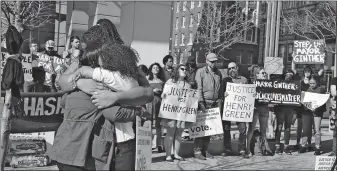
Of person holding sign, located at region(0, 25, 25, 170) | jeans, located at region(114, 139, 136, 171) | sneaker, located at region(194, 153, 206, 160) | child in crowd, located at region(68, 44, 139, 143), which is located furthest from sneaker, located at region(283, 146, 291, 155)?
child in crowd, located at region(68, 44, 139, 143)

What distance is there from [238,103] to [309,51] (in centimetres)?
430

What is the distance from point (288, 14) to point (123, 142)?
16.1 meters

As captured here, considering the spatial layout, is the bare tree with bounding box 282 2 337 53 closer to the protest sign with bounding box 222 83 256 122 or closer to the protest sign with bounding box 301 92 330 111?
the protest sign with bounding box 301 92 330 111

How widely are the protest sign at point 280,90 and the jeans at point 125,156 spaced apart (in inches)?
246

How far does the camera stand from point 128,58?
2918mm

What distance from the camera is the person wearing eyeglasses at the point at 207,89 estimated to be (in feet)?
26.0

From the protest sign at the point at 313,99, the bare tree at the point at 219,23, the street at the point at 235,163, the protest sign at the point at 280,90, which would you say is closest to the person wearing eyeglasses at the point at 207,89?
the street at the point at 235,163

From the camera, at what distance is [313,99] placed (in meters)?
9.15

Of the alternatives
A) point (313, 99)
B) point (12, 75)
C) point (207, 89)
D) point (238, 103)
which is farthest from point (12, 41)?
point (313, 99)

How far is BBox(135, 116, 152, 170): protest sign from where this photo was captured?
3133mm

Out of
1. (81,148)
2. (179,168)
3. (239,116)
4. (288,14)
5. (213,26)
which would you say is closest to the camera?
(81,148)

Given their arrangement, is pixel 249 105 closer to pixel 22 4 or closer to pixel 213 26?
pixel 213 26

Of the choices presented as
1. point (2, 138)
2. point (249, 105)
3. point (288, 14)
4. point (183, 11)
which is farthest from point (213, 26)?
point (2, 138)

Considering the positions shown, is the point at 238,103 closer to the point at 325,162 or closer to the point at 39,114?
the point at 325,162
